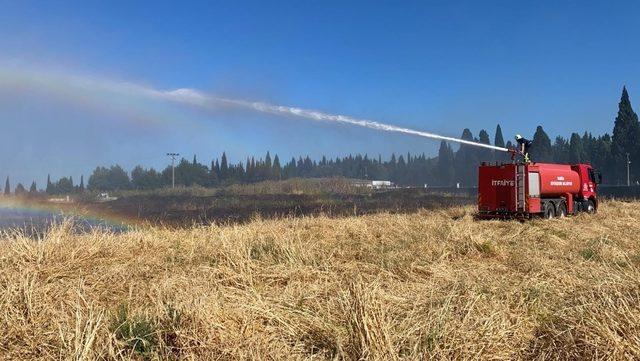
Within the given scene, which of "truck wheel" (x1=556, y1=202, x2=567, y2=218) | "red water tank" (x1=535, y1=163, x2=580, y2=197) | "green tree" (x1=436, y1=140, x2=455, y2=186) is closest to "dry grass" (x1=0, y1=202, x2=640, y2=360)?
"red water tank" (x1=535, y1=163, x2=580, y2=197)

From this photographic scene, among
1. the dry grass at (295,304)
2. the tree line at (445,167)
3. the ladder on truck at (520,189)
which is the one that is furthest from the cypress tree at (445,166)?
the dry grass at (295,304)

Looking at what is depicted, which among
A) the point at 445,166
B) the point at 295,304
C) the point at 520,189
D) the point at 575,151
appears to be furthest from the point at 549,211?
the point at 445,166

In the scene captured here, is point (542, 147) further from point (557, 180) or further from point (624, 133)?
point (557, 180)

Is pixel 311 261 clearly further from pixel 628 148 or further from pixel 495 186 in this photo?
pixel 628 148

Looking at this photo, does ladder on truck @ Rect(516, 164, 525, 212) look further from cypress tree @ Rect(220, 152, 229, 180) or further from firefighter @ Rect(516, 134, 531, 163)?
cypress tree @ Rect(220, 152, 229, 180)

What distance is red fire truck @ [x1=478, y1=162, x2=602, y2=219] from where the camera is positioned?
826 inches

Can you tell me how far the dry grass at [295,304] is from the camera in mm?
4133

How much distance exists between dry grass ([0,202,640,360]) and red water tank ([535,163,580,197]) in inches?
534

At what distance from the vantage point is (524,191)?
68.6 ft

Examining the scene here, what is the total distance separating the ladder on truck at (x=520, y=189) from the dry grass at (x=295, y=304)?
1176cm

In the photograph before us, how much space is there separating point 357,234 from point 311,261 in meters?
4.66

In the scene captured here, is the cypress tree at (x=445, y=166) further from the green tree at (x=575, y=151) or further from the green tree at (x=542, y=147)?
the green tree at (x=575, y=151)

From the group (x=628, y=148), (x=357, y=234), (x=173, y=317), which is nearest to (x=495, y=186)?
(x=357, y=234)

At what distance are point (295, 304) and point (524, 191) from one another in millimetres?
18221
